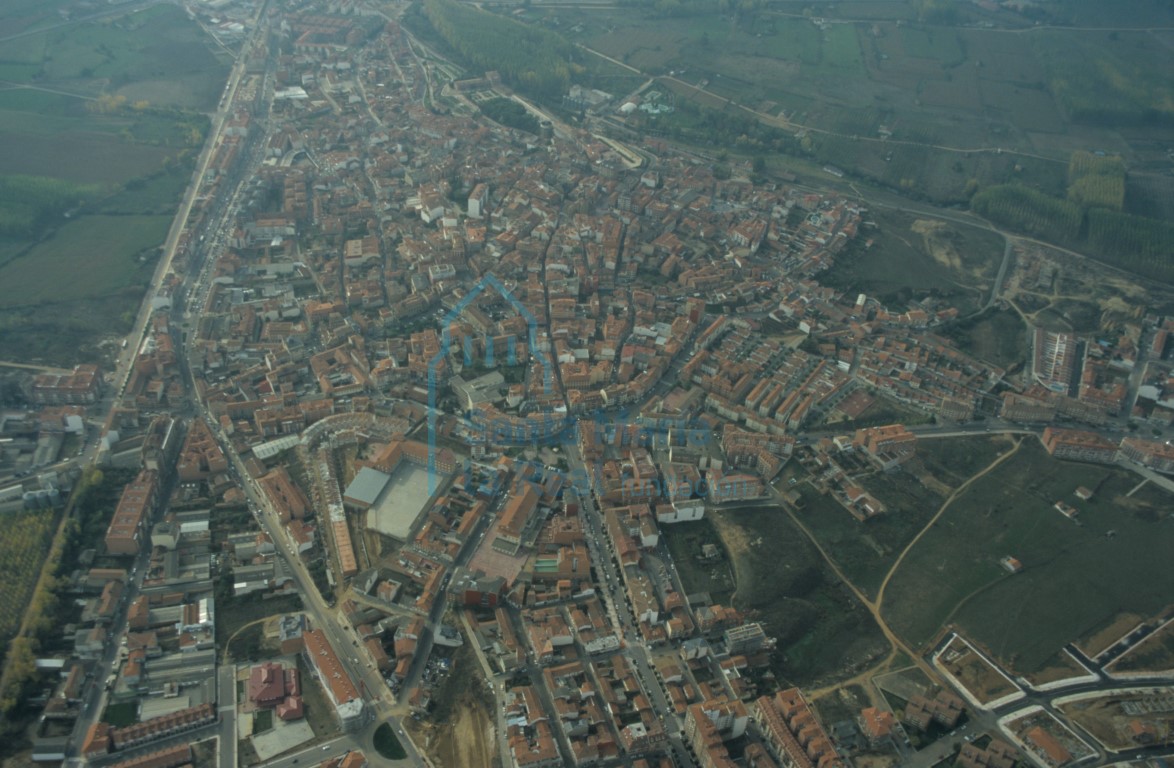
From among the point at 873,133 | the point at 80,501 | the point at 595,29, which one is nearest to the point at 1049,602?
the point at 80,501

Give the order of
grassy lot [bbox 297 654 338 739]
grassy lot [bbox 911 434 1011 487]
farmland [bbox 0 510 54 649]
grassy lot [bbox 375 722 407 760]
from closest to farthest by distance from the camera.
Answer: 1. grassy lot [bbox 375 722 407 760]
2. grassy lot [bbox 297 654 338 739]
3. farmland [bbox 0 510 54 649]
4. grassy lot [bbox 911 434 1011 487]

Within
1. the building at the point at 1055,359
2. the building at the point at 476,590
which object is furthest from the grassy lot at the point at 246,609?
the building at the point at 1055,359

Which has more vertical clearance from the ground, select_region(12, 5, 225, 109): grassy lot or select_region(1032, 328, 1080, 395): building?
select_region(12, 5, 225, 109): grassy lot

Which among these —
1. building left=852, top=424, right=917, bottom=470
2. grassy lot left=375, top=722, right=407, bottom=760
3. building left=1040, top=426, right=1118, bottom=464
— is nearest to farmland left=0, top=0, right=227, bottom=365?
grassy lot left=375, top=722, right=407, bottom=760

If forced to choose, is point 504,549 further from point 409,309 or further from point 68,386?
point 68,386

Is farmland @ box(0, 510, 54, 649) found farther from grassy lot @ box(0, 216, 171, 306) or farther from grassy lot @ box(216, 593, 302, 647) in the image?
grassy lot @ box(0, 216, 171, 306)

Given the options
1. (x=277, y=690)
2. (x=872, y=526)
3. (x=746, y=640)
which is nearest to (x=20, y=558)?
(x=277, y=690)
